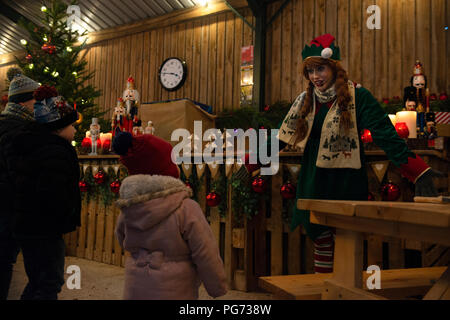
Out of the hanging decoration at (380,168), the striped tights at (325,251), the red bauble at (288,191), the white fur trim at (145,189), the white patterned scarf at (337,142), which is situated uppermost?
the white patterned scarf at (337,142)

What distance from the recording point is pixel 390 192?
244 cm

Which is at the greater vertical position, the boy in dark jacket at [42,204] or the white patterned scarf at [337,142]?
the white patterned scarf at [337,142]

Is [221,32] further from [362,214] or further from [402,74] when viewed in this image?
[362,214]

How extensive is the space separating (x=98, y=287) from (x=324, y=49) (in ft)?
9.61

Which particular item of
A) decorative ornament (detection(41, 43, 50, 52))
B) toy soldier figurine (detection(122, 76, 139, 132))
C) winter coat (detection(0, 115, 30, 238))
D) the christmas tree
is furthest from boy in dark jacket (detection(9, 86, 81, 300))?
decorative ornament (detection(41, 43, 50, 52))

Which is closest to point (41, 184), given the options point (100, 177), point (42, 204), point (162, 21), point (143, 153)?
point (42, 204)

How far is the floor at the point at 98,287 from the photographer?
2.89 m

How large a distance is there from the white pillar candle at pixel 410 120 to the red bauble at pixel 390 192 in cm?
72

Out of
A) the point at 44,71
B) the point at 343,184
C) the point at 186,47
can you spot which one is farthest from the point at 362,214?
the point at 186,47

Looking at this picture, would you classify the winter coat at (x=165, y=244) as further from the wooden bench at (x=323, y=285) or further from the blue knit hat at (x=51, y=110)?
the blue knit hat at (x=51, y=110)

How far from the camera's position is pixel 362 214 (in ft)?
4.31

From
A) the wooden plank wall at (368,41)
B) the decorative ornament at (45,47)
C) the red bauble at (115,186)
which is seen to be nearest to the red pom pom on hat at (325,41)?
the red bauble at (115,186)

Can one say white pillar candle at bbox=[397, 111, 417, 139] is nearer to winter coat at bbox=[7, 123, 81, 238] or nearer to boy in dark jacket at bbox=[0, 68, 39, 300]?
winter coat at bbox=[7, 123, 81, 238]
